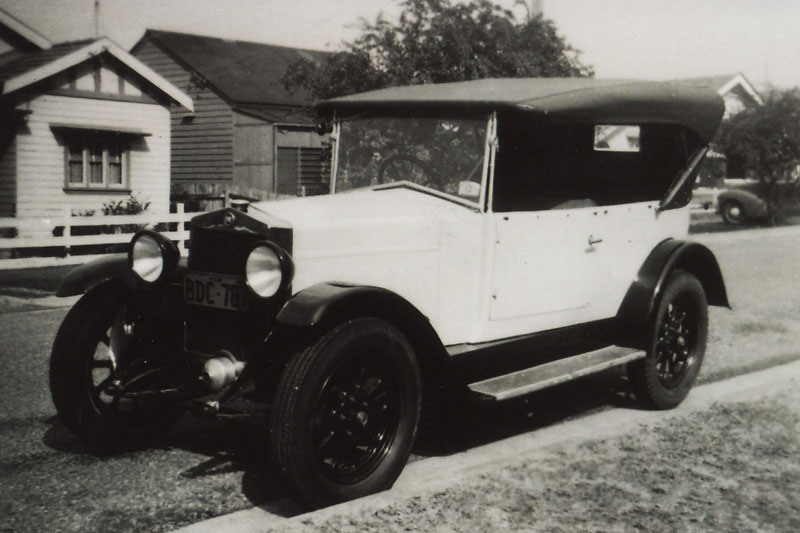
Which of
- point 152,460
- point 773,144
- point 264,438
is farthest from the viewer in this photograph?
point 773,144

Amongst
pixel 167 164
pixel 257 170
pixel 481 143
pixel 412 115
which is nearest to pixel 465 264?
pixel 481 143

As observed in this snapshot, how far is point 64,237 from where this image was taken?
12.5 meters

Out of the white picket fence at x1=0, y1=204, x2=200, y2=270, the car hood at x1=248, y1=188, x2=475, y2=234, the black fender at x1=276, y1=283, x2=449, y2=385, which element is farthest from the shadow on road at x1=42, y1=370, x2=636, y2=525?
the white picket fence at x1=0, y1=204, x2=200, y2=270

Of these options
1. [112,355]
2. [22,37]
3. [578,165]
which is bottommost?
[112,355]

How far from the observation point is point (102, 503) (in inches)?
144

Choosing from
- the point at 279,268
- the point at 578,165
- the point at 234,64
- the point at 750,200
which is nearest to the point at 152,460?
the point at 279,268

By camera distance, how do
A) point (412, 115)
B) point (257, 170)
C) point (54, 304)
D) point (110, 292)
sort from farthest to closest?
point (257, 170), point (54, 304), point (412, 115), point (110, 292)

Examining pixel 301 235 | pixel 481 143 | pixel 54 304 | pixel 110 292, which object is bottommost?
pixel 54 304

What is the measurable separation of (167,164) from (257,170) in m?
8.01

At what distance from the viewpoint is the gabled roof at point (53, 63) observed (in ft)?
47.9

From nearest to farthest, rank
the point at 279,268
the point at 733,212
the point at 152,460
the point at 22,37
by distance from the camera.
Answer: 1. the point at 279,268
2. the point at 152,460
3. the point at 22,37
4. the point at 733,212

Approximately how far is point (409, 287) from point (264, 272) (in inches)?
31.9

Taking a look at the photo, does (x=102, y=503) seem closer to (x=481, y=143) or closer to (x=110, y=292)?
(x=110, y=292)

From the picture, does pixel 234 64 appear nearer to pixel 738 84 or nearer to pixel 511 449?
pixel 738 84
